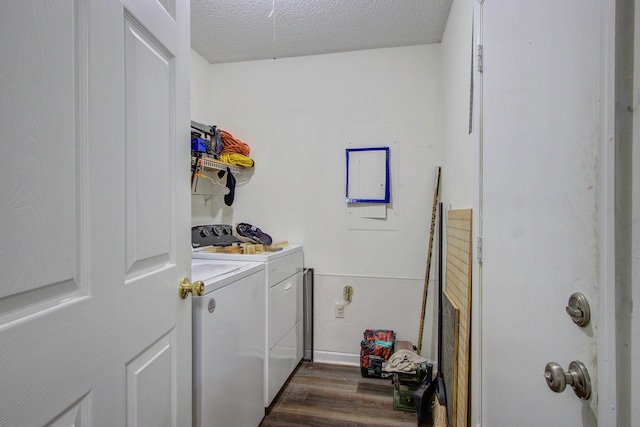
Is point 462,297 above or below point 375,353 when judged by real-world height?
above

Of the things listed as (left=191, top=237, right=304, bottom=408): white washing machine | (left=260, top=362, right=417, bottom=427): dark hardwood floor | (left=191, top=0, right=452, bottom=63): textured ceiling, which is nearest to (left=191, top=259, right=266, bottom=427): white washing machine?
(left=191, top=237, right=304, bottom=408): white washing machine

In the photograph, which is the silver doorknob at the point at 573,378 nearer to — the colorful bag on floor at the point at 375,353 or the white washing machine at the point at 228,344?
the white washing machine at the point at 228,344

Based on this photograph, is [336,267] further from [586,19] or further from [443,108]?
[586,19]

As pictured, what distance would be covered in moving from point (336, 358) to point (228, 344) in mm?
1518

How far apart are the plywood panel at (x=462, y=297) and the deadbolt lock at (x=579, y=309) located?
33.3 inches

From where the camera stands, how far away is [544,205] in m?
0.79

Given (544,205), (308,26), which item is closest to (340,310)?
(544,205)

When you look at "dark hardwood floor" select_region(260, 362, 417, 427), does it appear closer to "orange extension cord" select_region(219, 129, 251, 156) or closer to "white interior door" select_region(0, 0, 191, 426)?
"white interior door" select_region(0, 0, 191, 426)

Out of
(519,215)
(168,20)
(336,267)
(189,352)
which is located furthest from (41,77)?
(336,267)

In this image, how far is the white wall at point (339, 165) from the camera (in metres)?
2.58

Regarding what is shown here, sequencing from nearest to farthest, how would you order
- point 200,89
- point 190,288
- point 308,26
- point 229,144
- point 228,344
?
point 190,288
point 228,344
point 308,26
point 229,144
point 200,89

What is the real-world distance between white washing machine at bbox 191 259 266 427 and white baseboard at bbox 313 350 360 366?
35.2 inches

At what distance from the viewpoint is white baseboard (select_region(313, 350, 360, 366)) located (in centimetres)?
265

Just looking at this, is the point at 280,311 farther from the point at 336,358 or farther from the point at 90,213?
the point at 90,213
